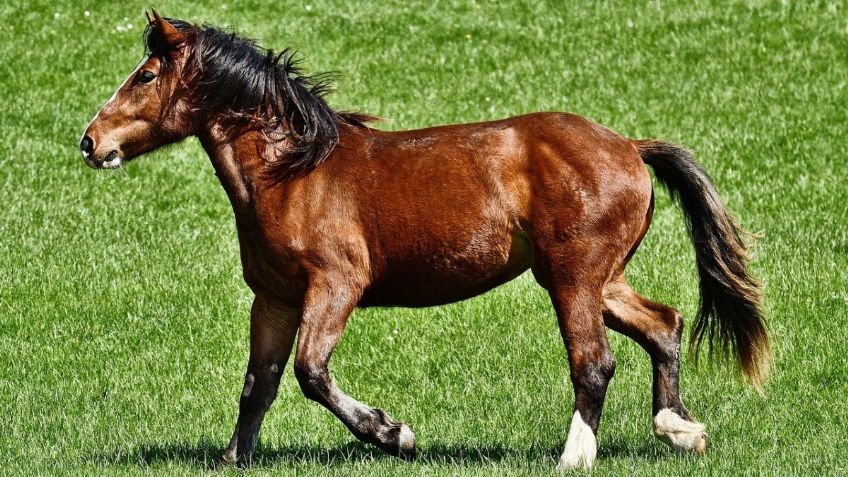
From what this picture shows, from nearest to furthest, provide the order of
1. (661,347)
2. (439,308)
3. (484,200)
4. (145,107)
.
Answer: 1. (484,200)
2. (145,107)
3. (661,347)
4. (439,308)

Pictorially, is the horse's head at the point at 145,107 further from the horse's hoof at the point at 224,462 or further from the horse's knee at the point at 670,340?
the horse's knee at the point at 670,340

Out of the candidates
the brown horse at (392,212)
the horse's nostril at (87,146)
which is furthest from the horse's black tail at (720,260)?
the horse's nostril at (87,146)

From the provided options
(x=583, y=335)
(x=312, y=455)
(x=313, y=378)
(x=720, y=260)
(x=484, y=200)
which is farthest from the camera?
(x=312, y=455)

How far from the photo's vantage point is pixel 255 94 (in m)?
7.13

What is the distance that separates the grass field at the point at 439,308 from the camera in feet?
25.8

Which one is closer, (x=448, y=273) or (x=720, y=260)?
(x=448, y=273)

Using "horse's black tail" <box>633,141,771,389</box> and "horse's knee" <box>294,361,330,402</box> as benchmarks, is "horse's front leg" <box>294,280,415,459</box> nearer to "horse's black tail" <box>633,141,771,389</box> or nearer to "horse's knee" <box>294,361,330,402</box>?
"horse's knee" <box>294,361,330,402</box>

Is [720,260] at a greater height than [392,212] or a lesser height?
lesser

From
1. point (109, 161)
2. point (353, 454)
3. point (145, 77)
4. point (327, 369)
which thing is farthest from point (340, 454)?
point (145, 77)

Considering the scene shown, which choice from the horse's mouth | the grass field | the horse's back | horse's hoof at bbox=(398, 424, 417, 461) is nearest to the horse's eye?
the horse's mouth

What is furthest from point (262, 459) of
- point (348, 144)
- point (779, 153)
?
point (779, 153)

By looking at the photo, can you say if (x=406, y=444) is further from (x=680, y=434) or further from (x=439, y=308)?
(x=439, y=308)

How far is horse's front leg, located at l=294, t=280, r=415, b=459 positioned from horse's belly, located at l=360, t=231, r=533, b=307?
268 mm

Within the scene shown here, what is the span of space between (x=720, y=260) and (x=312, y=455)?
2.58 metres
